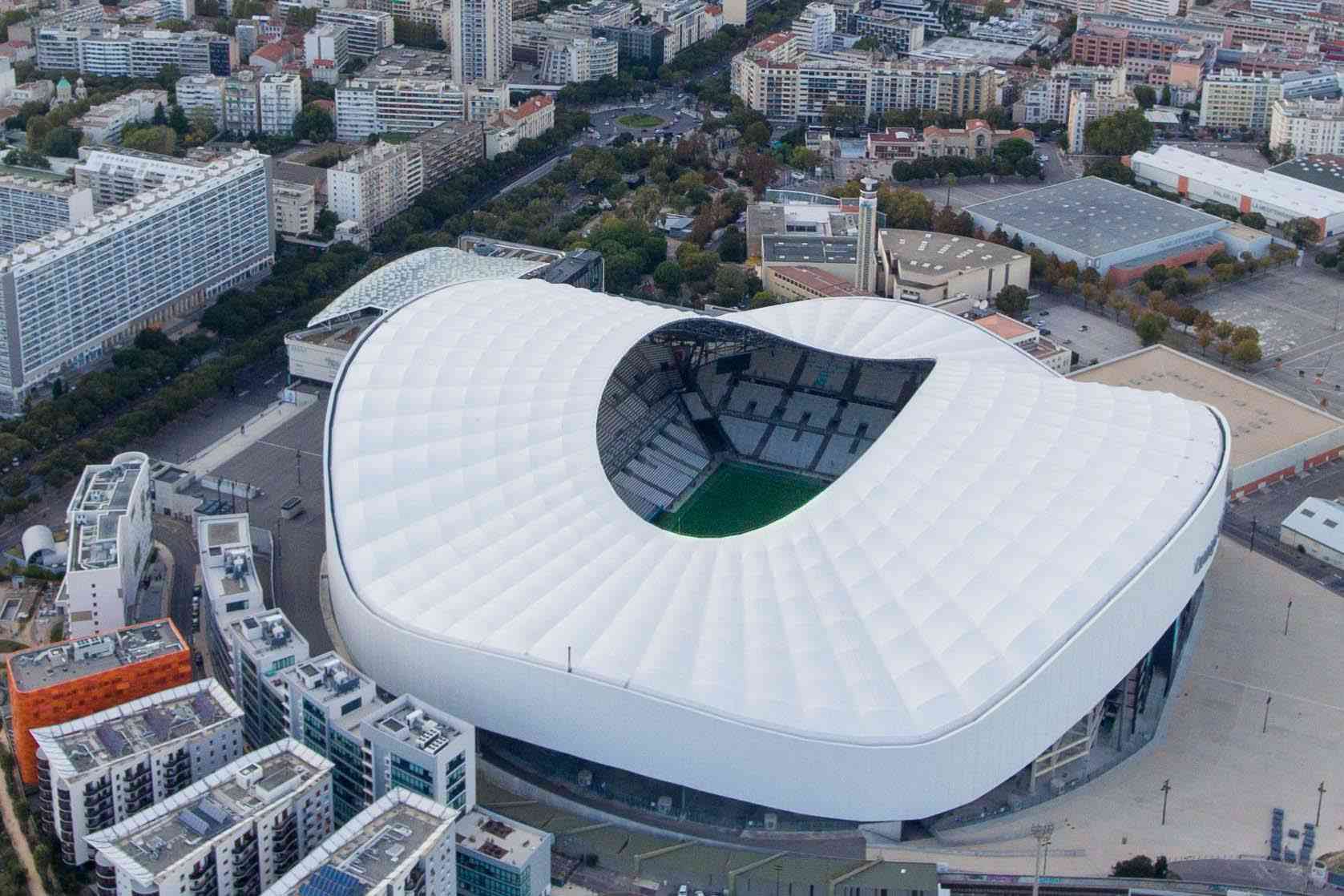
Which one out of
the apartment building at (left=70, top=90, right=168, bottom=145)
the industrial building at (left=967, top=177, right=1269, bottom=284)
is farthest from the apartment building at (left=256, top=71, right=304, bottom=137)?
the industrial building at (left=967, top=177, right=1269, bottom=284)

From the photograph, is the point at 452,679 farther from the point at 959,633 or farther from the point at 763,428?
the point at 763,428

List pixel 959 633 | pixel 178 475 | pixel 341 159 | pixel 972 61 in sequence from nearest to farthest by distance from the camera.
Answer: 1. pixel 959 633
2. pixel 178 475
3. pixel 341 159
4. pixel 972 61

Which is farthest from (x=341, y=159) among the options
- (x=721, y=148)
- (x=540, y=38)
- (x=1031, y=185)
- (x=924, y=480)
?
(x=924, y=480)

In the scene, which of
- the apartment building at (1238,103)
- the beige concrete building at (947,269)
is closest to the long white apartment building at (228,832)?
the beige concrete building at (947,269)

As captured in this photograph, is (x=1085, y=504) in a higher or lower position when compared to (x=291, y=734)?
higher

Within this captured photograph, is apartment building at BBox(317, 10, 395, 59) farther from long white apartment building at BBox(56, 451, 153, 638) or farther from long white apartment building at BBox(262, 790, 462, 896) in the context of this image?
long white apartment building at BBox(262, 790, 462, 896)

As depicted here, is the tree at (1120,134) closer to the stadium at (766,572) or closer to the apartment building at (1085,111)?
the apartment building at (1085,111)

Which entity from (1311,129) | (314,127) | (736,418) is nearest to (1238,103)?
(1311,129)
